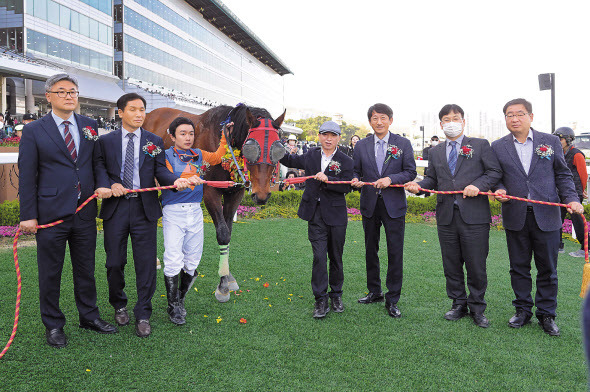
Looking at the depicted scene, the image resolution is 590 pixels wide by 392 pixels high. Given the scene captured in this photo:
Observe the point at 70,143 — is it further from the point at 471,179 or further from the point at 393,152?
the point at 471,179

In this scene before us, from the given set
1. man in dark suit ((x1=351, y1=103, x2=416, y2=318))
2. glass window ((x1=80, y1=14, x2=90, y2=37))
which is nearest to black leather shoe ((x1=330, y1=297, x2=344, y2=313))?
man in dark suit ((x1=351, y1=103, x2=416, y2=318))

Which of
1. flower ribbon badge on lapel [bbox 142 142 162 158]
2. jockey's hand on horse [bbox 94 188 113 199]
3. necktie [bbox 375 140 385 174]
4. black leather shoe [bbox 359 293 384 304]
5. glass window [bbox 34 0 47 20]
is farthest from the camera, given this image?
glass window [bbox 34 0 47 20]

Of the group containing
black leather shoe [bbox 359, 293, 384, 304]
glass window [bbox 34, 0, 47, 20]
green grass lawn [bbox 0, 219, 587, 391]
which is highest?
glass window [bbox 34, 0, 47, 20]

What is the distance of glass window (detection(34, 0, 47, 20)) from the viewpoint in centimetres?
2772

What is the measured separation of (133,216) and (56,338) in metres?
1.15

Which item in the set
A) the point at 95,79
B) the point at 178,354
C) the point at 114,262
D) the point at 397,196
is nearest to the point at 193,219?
the point at 114,262

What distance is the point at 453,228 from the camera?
4078mm

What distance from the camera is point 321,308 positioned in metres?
4.05

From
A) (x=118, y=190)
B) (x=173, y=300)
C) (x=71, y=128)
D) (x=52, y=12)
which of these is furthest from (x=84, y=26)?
(x=173, y=300)

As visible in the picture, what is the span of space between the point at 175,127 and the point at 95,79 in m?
34.6

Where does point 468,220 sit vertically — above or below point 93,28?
below

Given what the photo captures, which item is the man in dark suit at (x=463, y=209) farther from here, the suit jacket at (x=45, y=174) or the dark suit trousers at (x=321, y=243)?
the suit jacket at (x=45, y=174)

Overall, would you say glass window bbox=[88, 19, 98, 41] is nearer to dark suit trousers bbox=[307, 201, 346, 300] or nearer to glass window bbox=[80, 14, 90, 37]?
glass window bbox=[80, 14, 90, 37]

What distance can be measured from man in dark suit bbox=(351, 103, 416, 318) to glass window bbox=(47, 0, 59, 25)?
32.7 m
